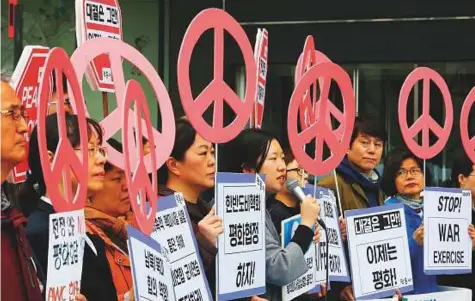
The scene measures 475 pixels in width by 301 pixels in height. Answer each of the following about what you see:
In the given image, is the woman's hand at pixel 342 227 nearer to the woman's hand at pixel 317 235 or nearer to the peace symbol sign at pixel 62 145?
the woman's hand at pixel 317 235

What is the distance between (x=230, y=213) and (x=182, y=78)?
0.81 meters

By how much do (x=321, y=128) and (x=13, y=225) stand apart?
2886 mm

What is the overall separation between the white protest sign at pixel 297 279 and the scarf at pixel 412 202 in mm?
1299

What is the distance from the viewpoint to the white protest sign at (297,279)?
5934 millimetres

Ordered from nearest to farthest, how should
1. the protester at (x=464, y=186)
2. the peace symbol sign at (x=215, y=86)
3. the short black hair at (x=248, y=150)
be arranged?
the peace symbol sign at (x=215, y=86)
the short black hair at (x=248, y=150)
the protester at (x=464, y=186)

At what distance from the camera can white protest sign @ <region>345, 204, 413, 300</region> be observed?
672cm

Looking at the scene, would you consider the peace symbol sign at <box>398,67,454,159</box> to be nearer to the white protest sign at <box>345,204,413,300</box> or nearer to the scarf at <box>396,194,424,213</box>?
the scarf at <box>396,194,424,213</box>

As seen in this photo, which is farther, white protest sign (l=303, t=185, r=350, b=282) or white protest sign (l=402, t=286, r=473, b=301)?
white protest sign (l=402, t=286, r=473, b=301)

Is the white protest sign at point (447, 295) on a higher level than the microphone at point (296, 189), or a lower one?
lower

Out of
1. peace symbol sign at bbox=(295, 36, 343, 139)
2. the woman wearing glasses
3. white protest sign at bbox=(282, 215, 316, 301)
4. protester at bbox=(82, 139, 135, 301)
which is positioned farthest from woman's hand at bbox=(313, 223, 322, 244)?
protester at bbox=(82, 139, 135, 301)

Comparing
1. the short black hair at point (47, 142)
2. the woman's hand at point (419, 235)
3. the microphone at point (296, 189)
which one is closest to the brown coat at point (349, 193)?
the woman's hand at point (419, 235)

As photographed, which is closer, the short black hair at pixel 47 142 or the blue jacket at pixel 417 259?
the short black hair at pixel 47 142

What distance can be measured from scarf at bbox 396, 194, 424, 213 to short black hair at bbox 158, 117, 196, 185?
89.4 inches

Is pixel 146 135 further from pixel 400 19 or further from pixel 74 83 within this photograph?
pixel 400 19
